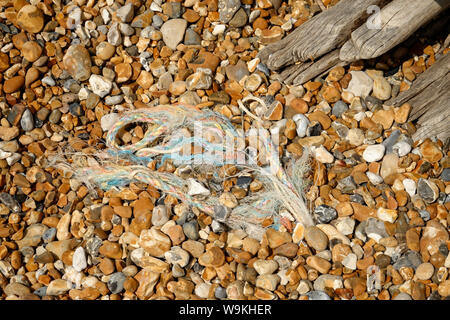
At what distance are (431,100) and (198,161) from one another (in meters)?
1.70

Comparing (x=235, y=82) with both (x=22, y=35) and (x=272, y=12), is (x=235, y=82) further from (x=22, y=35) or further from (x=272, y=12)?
(x=22, y=35)

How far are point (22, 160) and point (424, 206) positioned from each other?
9.20 feet

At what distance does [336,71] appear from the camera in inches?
149

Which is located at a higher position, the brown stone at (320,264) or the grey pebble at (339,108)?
the grey pebble at (339,108)

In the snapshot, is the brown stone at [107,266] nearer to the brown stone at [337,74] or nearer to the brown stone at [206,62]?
the brown stone at [206,62]

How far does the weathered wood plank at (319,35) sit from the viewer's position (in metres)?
3.47

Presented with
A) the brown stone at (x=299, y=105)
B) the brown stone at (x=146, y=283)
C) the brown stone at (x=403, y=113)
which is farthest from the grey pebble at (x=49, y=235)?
the brown stone at (x=403, y=113)

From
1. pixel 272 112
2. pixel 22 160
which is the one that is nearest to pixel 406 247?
pixel 272 112

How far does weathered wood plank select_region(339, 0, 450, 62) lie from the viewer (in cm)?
327

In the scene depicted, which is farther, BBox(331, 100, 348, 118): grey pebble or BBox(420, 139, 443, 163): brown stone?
BBox(331, 100, 348, 118): grey pebble

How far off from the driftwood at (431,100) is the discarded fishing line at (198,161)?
0.89 m

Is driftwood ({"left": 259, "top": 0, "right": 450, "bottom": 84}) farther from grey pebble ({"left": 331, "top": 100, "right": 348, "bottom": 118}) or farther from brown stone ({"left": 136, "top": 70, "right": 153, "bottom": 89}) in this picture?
brown stone ({"left": 136, "top": 70, "right": 153, "bottom": 89})

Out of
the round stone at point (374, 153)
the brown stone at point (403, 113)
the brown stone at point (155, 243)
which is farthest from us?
the brown stone at point (403, 113)

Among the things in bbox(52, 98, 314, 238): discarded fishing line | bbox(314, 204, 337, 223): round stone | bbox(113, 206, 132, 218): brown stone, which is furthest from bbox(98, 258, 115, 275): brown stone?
bbox(314, 204, 337, 223): round stone
